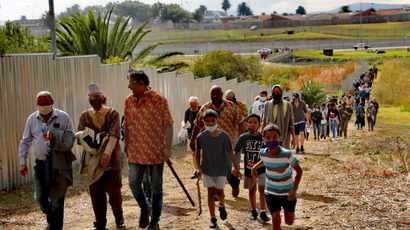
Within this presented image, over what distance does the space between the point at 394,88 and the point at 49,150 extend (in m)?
41.9

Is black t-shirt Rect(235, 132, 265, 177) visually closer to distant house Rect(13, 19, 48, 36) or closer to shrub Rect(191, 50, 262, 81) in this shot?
distant house Rect(13, 19, 48, 36)

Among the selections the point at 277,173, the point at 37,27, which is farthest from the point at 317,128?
the point at 37,27

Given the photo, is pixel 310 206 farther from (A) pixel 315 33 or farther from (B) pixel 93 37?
(A) pixel 315 33

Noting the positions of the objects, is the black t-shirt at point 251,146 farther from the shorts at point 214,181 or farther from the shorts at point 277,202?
the shorts at point 277,202

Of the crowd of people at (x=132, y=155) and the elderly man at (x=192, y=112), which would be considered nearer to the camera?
the crowd of people at (x=132, y=155)

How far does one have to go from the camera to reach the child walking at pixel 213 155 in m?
8.34

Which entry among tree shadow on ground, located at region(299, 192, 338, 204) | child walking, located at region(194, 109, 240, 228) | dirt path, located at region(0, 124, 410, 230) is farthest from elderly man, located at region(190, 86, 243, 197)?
tree shadow on ground, located at region(299, 192, 338, 204)

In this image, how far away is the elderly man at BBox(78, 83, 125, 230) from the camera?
7828 millimetres

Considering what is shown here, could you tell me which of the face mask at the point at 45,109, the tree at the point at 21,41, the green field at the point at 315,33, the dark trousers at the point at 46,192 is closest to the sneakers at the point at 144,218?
the dark trousers at the point at 46,192

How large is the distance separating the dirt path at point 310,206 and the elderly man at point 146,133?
2.67ft

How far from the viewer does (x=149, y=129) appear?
8.01 m

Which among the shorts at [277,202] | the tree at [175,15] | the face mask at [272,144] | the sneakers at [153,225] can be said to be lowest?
the sneakers at [153,225]

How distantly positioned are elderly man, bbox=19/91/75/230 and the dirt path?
3.24ft

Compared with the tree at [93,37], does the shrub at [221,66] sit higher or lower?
lower
